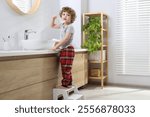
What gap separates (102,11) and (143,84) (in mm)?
1442

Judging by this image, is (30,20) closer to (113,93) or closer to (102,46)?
(102,46)

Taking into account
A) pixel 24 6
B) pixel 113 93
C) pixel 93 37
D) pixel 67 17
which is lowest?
pixel 113 93

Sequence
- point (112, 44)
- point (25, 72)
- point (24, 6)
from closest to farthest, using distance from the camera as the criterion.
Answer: point (25, 72) → point (24, 6) → point (112, 44)

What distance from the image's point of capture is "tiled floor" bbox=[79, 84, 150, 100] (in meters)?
3.24

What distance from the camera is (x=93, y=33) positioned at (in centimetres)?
394

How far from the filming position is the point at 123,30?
13.4ft

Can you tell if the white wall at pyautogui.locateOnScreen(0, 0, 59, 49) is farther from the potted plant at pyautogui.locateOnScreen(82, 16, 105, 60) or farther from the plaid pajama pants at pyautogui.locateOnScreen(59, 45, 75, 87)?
the plaid pajama pants at pyautogui.locateOnScreen(59, 45, 75, 87)

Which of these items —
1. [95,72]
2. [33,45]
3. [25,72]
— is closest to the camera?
[25,72]

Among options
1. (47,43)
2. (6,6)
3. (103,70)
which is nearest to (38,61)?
(47,43)

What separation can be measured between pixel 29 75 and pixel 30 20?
4.18ft

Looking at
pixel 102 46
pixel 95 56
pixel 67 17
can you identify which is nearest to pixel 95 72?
pixel 95 56

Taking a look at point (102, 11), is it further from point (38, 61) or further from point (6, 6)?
point (38, 61)

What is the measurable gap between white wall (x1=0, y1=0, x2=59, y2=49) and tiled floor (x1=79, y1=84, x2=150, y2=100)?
107 cm

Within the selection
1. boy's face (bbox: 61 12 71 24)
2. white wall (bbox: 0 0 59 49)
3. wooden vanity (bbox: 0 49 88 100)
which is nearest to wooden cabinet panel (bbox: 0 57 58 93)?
wooden vanity (bbox: 0 49 88 100)
